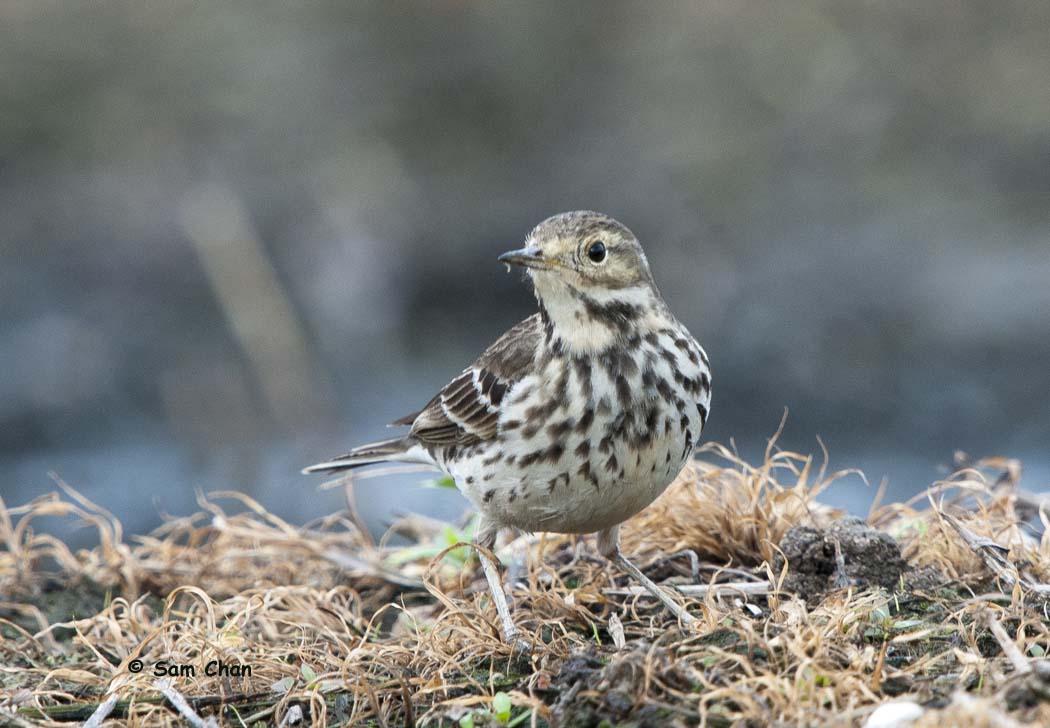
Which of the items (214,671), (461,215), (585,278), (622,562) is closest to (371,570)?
A: (622,562)

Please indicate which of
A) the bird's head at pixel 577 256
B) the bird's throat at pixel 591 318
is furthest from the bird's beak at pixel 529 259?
the bird's throat at pixel 591 318

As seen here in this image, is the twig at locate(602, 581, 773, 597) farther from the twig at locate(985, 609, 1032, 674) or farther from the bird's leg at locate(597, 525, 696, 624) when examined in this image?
the twig at locate(985, 609, 1032, 674)

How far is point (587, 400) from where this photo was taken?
4.76m

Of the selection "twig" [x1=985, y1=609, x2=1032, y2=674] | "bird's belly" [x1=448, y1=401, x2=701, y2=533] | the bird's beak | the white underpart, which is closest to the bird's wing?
the white underpart

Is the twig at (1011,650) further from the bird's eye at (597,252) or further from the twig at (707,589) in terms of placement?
the bird's eye at (597,252)

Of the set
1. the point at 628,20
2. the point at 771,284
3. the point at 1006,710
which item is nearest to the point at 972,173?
the point at 771,284

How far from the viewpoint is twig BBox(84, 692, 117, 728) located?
13.9 ft

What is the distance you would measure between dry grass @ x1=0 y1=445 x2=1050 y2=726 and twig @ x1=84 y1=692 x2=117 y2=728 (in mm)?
14

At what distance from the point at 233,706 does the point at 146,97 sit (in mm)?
12009

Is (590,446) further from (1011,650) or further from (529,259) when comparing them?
(1011,650)

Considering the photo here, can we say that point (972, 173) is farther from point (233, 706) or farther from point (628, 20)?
point (233, 706)

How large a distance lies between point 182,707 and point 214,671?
38 cm

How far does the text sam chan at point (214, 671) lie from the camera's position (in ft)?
15.1

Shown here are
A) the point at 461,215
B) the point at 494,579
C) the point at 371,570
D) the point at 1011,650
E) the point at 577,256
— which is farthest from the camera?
the point at 461,215
